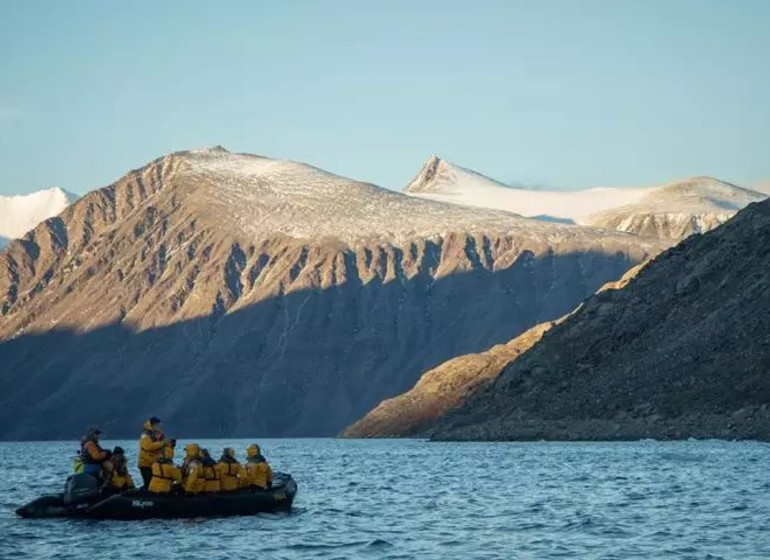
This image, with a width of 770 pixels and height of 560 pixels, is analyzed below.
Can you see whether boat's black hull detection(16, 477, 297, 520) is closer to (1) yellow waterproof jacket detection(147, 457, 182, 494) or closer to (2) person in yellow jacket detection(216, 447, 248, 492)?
(1) yellow waterproof jacket detection(147, 457, 182, 494)

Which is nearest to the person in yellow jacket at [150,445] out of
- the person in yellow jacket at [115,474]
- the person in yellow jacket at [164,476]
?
the person in yellow jacket at [164,476]

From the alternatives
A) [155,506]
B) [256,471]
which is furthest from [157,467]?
[256,471]

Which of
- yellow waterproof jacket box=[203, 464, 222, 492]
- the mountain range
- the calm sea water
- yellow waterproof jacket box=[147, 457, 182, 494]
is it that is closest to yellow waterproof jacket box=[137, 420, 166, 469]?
yellow waterproof jacket box=[147, 457, 182, 494]

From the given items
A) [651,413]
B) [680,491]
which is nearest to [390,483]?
[680,491]

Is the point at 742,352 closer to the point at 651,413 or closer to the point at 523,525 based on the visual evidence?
the point at 651,413

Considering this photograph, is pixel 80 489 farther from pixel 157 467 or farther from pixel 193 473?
pixel 193 473

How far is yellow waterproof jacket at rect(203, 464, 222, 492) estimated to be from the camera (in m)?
69.6

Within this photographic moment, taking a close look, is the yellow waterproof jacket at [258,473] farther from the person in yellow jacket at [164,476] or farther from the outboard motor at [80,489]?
the outboard motor at [80,489]

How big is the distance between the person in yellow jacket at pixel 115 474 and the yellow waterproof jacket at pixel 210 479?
330 cm

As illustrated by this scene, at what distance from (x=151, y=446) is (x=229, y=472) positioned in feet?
12.5

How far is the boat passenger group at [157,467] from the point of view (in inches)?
2694

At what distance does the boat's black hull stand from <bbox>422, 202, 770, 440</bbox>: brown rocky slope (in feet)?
251

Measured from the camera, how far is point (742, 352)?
5955 inches

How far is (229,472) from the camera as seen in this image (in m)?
70.8
